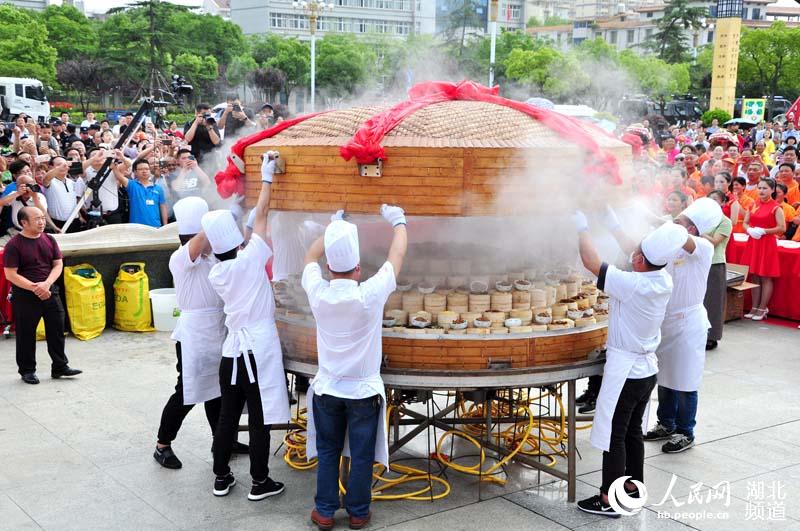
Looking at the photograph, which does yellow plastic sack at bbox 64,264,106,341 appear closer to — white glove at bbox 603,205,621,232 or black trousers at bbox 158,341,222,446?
black trousers at bbox 158,341,222,446

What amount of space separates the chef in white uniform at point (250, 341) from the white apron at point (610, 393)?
5.89 feet

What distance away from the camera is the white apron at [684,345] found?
5316mm

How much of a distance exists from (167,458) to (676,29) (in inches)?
2807

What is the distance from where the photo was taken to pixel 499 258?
522 cm

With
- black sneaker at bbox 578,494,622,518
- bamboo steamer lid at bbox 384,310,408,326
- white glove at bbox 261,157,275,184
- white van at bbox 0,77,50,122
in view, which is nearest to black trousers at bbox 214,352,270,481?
bamboo steamer lid at bbox 384,310,408,326

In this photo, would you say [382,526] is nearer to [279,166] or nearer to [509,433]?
[509,433]

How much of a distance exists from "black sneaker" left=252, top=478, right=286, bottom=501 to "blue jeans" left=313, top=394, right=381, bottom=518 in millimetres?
526

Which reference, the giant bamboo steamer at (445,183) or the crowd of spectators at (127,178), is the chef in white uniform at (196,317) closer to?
the giant bamboo steamer at (445,183)

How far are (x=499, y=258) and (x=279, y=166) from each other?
1563 mm

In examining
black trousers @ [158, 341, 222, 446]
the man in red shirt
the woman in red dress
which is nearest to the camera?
black trousers @ [158, 341, 222, 446]

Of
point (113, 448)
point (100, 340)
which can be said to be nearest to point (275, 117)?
point (100, 340)

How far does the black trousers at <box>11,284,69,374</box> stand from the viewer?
6.96m

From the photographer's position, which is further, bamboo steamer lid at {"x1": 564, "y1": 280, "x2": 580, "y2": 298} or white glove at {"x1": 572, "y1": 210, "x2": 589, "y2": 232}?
bamboo steamer lid at {"x1": 564, "y1": 280, "x2": 580, "y2": 298}

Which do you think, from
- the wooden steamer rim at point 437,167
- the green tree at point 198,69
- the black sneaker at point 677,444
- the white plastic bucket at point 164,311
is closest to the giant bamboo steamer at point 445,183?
the wooden steamer rim at point 437,167
